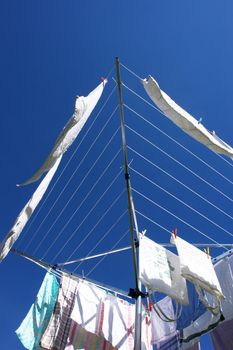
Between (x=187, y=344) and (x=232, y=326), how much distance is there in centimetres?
76

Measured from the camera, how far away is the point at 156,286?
4.51 metres

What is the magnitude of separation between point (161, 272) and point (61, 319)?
2.38m

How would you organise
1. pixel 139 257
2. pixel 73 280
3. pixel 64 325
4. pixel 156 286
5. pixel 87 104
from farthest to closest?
pixel 73 280 → pixel 64 325 → pixel 87 104 → pixel 139 257 → pixel 156 286

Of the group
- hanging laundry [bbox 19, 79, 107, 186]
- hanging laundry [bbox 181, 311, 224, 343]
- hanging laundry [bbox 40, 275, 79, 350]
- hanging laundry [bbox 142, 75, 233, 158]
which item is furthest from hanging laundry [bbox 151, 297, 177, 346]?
hanging laundry [bbox 19, 79, 107, 186]

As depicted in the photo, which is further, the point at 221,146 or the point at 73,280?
the point at 73,280

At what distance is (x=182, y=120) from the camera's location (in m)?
5.44

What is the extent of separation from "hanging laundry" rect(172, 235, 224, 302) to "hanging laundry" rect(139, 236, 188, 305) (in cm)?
23

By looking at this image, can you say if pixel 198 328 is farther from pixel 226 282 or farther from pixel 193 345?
pixel 226 282

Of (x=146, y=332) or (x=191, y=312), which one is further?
(x=146, y=332)

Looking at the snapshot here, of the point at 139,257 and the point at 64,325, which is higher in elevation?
the point at 139,257

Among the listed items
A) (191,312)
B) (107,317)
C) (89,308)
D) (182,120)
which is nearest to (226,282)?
(191,312)

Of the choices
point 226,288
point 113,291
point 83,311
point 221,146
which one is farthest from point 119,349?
point 221,146

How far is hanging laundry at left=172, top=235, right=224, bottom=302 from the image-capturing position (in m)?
4.52

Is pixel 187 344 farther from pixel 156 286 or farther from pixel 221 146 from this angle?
pixel 221 146
